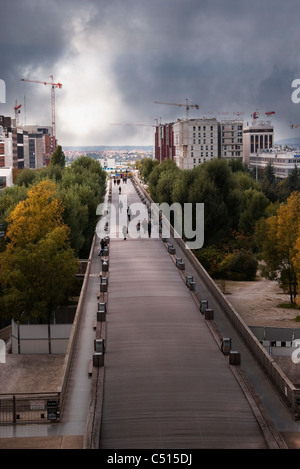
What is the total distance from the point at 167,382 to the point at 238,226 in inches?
2222

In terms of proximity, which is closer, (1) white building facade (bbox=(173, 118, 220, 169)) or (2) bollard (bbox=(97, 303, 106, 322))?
(2) bollard (bbox=(97, 303, 106, 322))

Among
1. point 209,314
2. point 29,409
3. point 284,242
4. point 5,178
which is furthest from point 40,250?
point 5,178

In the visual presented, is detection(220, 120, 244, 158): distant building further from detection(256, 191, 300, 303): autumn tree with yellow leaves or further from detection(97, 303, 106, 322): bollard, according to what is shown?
detection(97, 303, 106, 322): bollard

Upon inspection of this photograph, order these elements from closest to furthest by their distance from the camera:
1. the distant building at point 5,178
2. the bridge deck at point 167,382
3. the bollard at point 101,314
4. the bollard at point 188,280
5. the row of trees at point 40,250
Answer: the bridge deck at point 167,382
the bollard at point 101,314
the bollard at point 188,280
the row of trees at point 40,250
the distant building at point 5,178

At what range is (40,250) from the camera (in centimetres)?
4075

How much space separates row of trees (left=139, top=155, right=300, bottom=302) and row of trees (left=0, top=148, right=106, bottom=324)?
37.2ft

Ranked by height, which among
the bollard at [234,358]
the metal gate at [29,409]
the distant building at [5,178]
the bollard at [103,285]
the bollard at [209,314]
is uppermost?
the distant building at [5,178]

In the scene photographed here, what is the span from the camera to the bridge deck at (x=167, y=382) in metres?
18.2

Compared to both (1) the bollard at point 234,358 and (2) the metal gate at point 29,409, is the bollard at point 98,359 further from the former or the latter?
(1) the bollard at point 234,358

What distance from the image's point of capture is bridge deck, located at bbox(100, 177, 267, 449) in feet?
59.7

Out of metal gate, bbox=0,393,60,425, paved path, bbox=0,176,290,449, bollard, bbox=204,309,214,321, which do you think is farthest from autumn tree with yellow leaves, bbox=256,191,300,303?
metal gate, bbox=0,393,60,425

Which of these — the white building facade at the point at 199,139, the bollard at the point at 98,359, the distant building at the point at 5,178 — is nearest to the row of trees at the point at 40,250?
the bollard at the point at 98,359

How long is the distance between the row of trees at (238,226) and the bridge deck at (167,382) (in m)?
11.2

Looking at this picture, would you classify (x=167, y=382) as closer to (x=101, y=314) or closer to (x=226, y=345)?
(x=226, y=345)
